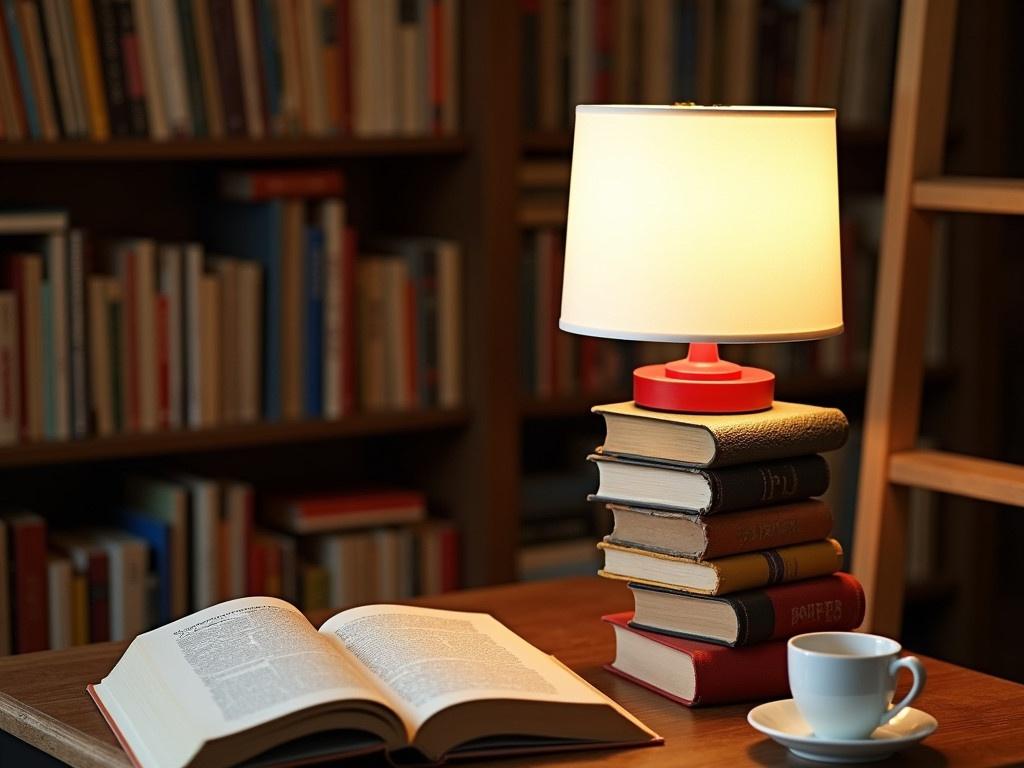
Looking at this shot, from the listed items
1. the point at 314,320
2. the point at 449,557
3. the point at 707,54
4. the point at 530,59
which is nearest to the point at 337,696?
the point at 314,320

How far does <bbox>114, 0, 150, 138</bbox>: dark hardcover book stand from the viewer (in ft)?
6.82

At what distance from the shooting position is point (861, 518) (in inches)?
67.8

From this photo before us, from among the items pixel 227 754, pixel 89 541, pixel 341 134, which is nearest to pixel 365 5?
pixel 341 134

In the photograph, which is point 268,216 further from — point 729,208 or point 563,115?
point 729,208

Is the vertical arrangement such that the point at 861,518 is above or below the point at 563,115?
below

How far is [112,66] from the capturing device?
2.08 m

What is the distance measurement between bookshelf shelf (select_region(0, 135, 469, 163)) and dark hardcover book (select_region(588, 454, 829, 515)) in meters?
0.99

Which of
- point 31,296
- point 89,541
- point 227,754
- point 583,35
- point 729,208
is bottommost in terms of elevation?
point 89,541

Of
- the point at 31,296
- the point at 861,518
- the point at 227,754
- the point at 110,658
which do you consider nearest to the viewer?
the point at 227,754

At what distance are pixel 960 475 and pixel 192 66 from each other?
117 cm

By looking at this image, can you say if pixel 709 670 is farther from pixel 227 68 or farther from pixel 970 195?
pixel 227 68

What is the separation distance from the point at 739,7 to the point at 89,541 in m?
1.32

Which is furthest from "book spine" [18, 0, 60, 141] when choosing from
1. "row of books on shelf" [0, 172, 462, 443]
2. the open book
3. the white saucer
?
the white saucer

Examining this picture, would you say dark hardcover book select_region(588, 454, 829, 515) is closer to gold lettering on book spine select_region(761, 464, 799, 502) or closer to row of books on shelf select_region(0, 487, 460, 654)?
gold lettering on book spine select_region(761, 464, 799, 502)
